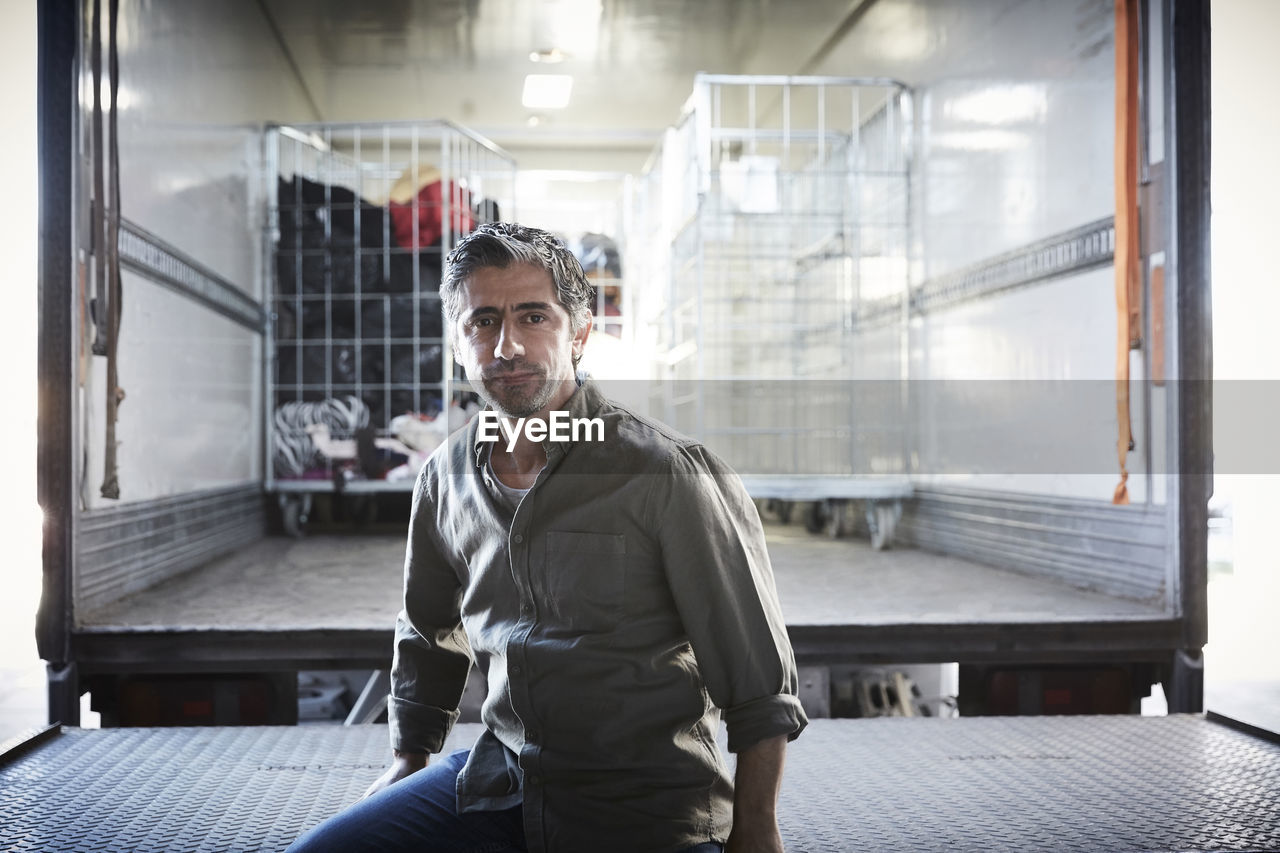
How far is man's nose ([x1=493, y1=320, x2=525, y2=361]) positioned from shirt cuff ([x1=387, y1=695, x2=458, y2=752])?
0.63 meters

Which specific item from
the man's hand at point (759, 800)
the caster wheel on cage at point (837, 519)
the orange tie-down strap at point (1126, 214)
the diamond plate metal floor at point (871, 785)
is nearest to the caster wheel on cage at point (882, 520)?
the caster wheel on cage at point (837, 519)

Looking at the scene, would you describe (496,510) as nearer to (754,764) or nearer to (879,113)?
(754,764)

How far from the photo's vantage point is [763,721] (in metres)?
1.36

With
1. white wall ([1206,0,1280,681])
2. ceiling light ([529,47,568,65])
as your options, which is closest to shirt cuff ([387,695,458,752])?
white wall ([1206,0,1280,681])

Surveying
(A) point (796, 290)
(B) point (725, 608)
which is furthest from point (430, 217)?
(B) point (725, 608)

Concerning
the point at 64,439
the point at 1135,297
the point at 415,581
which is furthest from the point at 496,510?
the point at 1135,297

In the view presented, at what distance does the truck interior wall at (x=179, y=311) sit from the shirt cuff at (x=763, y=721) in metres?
1.89

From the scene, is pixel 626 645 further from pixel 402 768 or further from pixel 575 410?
pixel 402 768

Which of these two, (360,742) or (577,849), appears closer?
(577,849)

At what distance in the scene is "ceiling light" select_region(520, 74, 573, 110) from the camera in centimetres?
715

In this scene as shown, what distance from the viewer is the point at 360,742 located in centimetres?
251

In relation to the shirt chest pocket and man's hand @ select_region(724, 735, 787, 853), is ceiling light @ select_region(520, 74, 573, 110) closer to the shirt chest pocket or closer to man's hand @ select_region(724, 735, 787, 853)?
the shirt chest pocket

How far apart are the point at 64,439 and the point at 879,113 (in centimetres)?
487

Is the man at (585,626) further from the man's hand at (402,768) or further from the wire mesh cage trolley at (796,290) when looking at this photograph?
the wire mesh cage trolley at (796,290)
